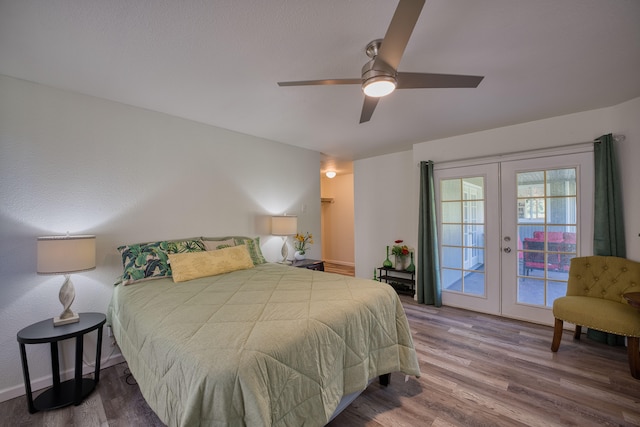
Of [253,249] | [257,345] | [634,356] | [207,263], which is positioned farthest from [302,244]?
[634,356]

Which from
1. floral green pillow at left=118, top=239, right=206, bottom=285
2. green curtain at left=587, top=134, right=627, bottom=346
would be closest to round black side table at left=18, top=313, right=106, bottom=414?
floral green pillow at left=118, top=239, right=206, bottom=285

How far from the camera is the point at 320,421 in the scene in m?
1.36

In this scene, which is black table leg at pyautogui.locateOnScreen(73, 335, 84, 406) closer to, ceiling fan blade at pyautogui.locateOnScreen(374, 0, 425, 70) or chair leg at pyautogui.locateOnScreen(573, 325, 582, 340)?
ceiling fan blade at pyautogui.locateOnScreen(374, 0, 425, 70)

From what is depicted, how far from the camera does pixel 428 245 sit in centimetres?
389

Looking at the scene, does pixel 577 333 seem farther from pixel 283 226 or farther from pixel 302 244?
pixel 283 226

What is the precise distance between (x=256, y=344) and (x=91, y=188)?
2280 millimetres

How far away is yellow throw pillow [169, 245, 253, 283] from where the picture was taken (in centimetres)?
240

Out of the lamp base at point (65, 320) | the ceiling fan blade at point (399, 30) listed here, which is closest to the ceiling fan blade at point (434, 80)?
the ceiling fan blade at point (399, 30)

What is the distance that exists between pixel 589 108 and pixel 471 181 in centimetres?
132

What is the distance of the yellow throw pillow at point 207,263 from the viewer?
2403mm

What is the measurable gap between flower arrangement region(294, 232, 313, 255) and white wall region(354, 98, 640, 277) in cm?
125

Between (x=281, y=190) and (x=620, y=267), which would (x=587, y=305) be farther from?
(x=281, y=190)

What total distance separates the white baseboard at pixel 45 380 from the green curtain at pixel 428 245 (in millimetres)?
3708

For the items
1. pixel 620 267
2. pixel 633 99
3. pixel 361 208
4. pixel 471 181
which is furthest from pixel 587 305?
pixel 361 208
